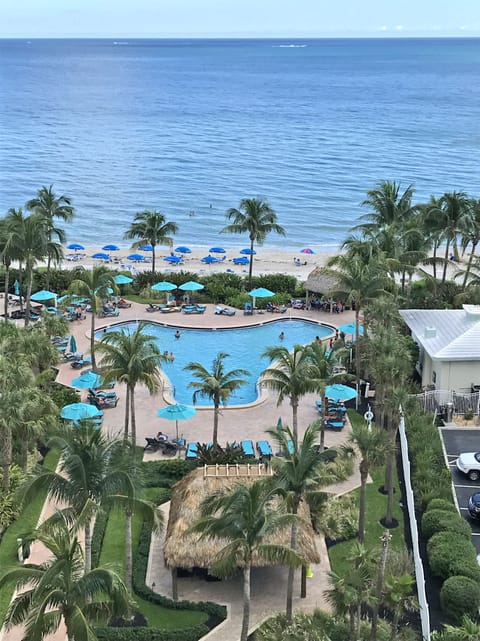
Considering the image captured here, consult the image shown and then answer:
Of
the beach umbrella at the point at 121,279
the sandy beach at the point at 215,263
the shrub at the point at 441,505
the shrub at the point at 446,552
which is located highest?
the sandy beach at the point at 215,263

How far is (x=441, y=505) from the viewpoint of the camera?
974 inches

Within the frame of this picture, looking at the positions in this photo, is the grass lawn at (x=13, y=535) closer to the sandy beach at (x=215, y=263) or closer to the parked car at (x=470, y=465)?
the parked car at (x=470, y=465)

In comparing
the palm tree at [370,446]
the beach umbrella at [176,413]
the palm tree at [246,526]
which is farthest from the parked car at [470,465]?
the palm tree at [246,526]

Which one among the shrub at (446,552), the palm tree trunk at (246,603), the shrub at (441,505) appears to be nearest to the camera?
the palm tree trunk at (246,603)

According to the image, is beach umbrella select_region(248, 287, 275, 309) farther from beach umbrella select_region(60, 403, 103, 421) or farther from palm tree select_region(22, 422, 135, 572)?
palm tree select_region(22, 422, 135, 572)

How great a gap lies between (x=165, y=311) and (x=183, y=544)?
26.2m

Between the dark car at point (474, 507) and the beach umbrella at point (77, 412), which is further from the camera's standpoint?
the beach umbrella at point (77, 412)

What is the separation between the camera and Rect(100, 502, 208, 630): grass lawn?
68.5 ft

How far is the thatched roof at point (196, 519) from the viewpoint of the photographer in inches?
859

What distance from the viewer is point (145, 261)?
62000 millimetres

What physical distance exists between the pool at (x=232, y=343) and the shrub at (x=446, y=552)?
47.6 feet

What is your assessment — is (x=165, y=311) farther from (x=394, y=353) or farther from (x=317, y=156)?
(x=317, y=156)

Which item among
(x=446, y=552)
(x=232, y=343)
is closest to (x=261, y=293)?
(x=232, y=343)

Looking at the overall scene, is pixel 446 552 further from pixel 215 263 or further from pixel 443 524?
pixel 215 263
